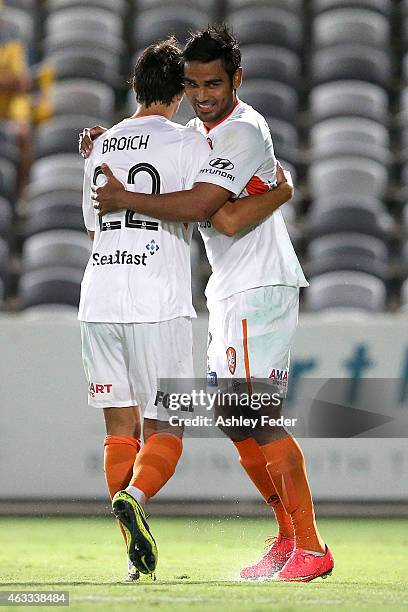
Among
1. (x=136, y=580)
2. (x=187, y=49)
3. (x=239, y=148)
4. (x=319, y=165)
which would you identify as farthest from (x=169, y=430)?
(x=319, y=165)

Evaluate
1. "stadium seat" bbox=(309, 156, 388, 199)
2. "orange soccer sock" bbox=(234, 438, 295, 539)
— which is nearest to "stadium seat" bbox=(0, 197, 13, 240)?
"stadium seat" bbox=(309, 156, 388, 199)

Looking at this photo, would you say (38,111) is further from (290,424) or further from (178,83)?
(178,83)

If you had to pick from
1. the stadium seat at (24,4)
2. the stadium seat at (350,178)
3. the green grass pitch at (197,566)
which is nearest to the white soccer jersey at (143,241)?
the green grass pitch at (197,566)

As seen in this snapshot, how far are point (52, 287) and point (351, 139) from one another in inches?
113

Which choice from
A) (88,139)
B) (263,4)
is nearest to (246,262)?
(88,139)

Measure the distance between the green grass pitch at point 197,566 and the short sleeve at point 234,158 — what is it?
122 centimetres

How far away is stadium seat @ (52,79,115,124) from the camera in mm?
10023

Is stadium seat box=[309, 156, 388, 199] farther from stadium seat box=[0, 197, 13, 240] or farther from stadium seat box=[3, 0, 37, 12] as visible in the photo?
stadium seat box=[3, 0, 37, 12]

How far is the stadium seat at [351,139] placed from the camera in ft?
31.6

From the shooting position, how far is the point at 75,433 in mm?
6762

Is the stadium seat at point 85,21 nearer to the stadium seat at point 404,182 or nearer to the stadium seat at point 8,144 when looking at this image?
the stadium seat at point 8,144

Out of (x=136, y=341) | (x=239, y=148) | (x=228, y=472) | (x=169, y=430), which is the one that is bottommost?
(x=228, y=472)

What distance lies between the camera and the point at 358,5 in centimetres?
1091

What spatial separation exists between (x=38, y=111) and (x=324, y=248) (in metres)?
2.93
